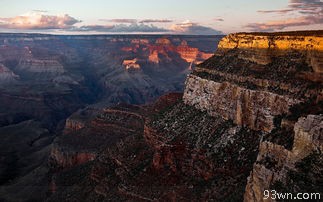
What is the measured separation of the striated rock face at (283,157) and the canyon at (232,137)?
57 millimetres

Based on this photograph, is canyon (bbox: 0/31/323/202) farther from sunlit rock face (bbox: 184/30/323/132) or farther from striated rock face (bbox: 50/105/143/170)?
striated rock face (bbox: 50/105/143/170)

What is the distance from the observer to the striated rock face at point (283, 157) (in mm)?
24578

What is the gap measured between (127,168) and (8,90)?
460 feet

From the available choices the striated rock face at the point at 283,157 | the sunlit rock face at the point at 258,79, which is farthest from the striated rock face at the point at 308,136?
the sunlit rock face at the point at 258,79

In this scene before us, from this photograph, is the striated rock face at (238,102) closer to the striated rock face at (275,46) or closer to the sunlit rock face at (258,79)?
the sunlit rock face at (258,79)

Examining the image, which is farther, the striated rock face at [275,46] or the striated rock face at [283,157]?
the striated rock face at [275,46]

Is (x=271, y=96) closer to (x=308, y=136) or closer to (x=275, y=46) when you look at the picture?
(x=275, y=46)

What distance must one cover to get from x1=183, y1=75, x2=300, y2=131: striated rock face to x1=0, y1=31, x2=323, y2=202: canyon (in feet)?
0.29

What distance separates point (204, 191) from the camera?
3781 centimetres

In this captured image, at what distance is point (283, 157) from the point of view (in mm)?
26750

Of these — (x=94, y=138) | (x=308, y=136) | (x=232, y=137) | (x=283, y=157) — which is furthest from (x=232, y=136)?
(x=94, y=138)

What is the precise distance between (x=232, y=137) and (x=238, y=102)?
3182 mm

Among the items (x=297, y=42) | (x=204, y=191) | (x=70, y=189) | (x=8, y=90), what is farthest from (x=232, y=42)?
(x=8, y=90)

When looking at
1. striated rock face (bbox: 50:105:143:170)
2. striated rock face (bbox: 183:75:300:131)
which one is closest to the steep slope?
striated rock face (bbox: 183:75:300:131)
